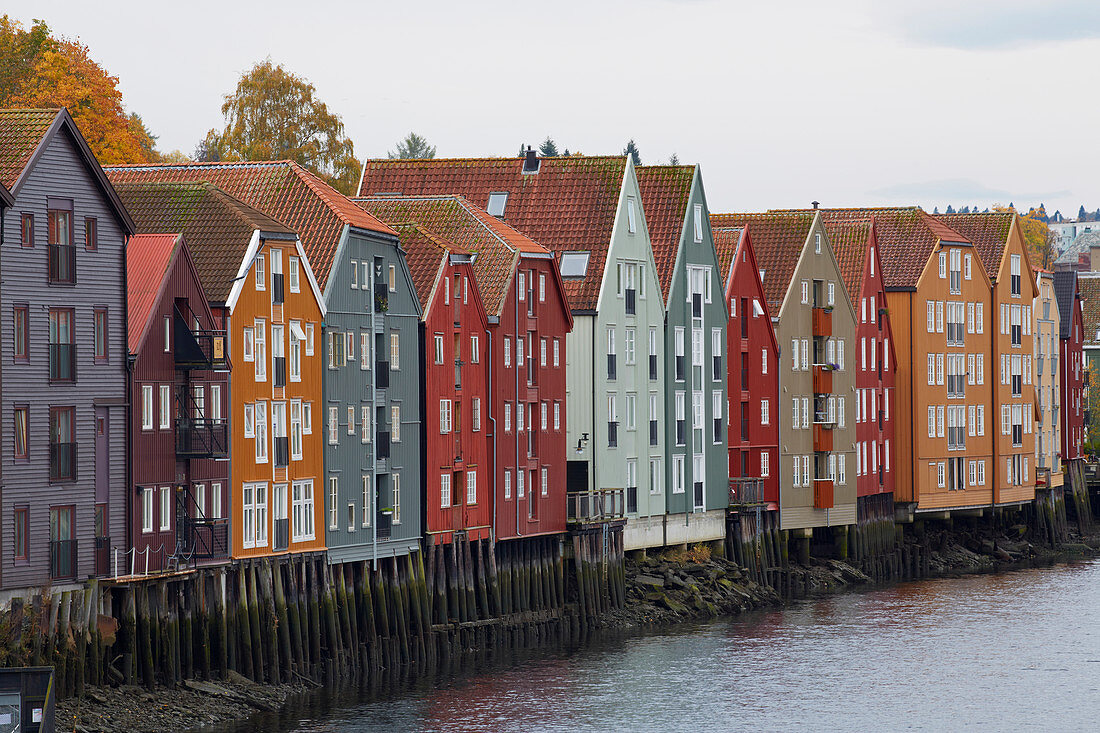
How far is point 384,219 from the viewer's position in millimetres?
98625

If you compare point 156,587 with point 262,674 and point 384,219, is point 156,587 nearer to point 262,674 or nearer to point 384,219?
point 262,674

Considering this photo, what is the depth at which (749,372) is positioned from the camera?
124312 mm

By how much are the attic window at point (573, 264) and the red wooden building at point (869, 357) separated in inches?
1213

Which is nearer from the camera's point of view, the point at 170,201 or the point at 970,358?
the point at 170,201

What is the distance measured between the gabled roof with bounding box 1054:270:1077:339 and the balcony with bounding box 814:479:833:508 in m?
53.4

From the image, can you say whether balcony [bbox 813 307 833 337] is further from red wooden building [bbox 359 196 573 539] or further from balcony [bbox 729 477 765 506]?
red wooden building [bbox 359 196 573 539]

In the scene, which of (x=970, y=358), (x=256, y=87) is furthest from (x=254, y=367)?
(x=970, y=358)

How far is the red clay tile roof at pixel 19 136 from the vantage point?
67125 mm

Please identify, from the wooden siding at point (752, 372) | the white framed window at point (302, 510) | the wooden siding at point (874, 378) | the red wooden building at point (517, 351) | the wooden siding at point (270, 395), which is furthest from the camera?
the wooden siding at point (874, 378)

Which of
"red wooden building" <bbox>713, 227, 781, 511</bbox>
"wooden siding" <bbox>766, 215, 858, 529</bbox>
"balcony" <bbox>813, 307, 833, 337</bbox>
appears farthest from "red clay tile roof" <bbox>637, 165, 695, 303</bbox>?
"balcony" <bbox>813, 307, 833, 337</bbox>

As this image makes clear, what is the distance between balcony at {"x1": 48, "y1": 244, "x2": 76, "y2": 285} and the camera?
68562 millimetres

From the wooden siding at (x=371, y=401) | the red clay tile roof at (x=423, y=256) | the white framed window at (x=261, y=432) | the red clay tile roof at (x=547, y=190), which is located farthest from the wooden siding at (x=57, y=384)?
the red clay tile roof at (x=547, y=190)

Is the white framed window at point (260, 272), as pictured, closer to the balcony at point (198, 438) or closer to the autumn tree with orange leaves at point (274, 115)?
the balcony at point (198, 438)

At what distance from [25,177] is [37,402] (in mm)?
Answer: 6802
